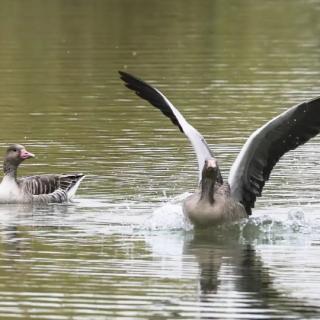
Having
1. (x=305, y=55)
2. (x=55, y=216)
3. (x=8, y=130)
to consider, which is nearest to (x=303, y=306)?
(x=55, y=216)

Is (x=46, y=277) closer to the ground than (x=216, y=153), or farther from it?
closer to the ground

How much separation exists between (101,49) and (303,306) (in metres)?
26.0

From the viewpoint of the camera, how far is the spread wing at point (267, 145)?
17.5m

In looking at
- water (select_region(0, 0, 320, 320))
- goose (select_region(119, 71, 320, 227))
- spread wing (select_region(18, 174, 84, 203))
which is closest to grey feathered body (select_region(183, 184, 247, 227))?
goose (select_region(119, 71, 320, 227))

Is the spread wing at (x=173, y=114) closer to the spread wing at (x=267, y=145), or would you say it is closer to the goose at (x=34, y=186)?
the spread wing at (x=267, y=145)

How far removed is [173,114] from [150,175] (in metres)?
2.61

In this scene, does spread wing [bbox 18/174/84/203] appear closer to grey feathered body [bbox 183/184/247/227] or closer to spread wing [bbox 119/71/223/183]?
spread wing [bbox 119/71/223/183]

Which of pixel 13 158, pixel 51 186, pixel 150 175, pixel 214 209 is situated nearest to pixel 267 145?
pixel 214 209

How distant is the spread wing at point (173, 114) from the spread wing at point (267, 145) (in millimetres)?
368

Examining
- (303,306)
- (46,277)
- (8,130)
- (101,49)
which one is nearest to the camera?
(303,306)

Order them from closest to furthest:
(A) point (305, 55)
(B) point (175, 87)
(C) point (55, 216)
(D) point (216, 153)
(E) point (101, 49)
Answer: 1. (C) point (55, 216)
2. (D) point (216, 153)
3. (B) point (175, 87)
4. (A) point (305, 55)
5. (E) point (101, 49)

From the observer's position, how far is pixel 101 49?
39.3 m

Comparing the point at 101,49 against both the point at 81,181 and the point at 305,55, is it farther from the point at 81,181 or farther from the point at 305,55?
the point at 81,181

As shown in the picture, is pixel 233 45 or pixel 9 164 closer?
pixel 9 164
